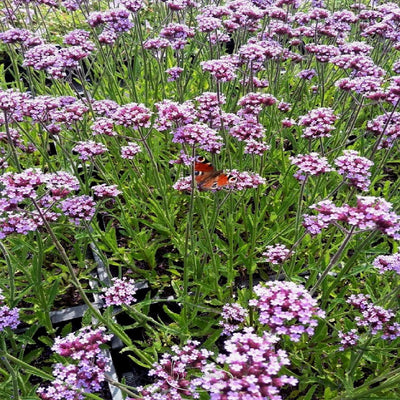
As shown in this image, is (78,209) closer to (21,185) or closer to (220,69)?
(21,185)

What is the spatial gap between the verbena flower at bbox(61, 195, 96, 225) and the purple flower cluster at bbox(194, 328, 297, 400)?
132 centimetres

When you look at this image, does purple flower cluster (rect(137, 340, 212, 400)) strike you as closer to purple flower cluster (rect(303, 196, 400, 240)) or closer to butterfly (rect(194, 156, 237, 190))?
purple flower cluster (rect(303, 196, 400, 240))

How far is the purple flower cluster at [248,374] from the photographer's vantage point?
4.19ft

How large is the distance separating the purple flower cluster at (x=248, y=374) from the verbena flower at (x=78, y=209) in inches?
51.9

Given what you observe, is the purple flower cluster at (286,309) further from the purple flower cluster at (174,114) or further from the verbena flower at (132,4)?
the verbena flower at (132,4)

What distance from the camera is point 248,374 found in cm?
133

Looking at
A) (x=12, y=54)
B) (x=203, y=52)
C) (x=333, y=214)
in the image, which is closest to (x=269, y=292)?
(x=333, y=214)

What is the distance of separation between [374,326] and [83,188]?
223cm

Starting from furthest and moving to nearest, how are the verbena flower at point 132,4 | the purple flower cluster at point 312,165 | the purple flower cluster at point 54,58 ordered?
1. the verbena flower at point 132,4
2. the purple flower cluster at point 54,58
3. the purple flower cluster at point 312,165

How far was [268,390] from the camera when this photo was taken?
4.23 ft

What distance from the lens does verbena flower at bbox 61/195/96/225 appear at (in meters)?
2.39

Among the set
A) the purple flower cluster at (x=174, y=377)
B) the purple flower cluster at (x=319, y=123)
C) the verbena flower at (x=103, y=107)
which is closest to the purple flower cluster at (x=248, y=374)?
the purple flower cluster at (x=174, y=377)

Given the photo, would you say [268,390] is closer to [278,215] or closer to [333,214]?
[333,214]

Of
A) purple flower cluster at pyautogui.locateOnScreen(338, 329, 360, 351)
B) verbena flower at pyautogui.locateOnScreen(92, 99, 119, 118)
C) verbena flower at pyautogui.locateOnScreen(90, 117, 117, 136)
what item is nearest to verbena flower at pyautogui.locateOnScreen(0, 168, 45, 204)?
verbena flower at pyautogui.locateOnScreen(90, 117, 117, 136)
